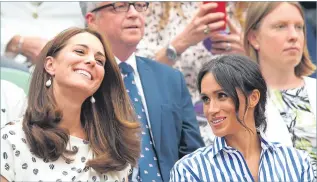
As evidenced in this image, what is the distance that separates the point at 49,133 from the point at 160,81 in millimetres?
762

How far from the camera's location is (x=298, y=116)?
11.1 feet

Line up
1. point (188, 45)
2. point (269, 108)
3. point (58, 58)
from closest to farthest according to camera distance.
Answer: point (58, 58) < point (269, 108) < point (188, 45)

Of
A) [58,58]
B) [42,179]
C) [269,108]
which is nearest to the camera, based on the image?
[42,179]

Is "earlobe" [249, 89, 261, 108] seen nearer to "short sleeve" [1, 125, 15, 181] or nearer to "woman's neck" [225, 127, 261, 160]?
"woman's neck" [225, 127, 261, 160]

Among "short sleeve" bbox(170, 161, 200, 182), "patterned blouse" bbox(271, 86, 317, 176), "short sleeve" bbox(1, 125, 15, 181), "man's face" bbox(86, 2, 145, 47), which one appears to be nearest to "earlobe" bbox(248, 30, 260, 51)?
"patterned blouse" bbox(271, 86, 317, 176)

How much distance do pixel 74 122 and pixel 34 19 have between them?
1206 millimetres

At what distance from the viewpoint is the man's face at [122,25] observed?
3.41 meters

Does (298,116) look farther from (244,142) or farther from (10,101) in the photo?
(10,101)

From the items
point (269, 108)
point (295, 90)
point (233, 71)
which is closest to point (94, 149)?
point (233, 71)


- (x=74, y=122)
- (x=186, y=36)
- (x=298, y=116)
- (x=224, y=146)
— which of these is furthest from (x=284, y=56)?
(x=74, y=122)

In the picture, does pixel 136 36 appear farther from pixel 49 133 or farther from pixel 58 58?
pixel 49 133

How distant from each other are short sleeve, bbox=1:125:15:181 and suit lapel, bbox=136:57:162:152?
73 centimetres

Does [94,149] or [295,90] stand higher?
[295,90]

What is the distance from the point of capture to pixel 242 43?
3725 millimetres
